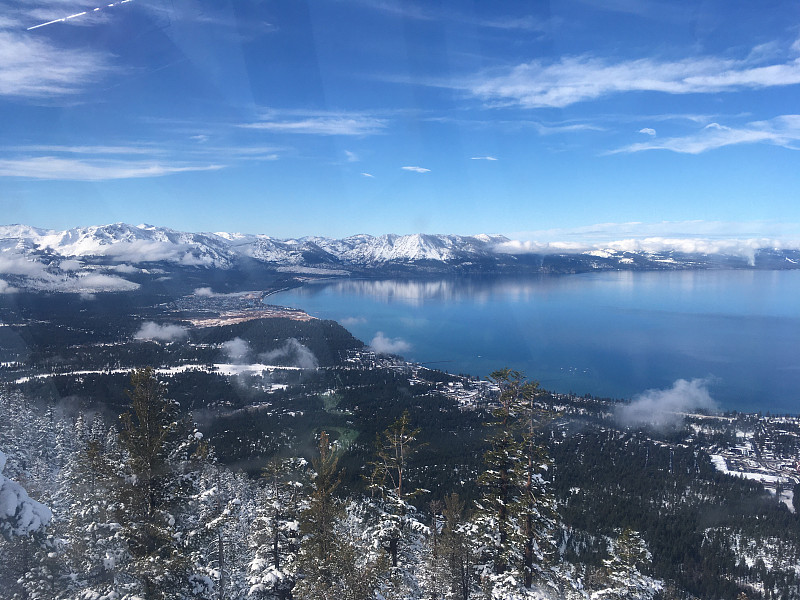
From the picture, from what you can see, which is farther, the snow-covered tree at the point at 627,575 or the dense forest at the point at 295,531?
the snow-covered tree at the point at 627,575

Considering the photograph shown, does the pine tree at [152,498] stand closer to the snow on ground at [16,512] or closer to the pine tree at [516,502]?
the snow on ground at [16,512]

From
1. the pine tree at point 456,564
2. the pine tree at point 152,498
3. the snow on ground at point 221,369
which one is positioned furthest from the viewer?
the snow on ground at point 221,369

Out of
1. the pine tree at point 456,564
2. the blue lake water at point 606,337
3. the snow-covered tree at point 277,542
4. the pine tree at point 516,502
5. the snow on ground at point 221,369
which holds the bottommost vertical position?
the blue lake water at point 606,337

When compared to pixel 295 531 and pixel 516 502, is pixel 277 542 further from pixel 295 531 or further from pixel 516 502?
pixel 516 502

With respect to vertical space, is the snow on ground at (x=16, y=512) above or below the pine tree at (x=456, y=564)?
above

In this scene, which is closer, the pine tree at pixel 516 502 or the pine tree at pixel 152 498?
the pine tree at pixel 152 498

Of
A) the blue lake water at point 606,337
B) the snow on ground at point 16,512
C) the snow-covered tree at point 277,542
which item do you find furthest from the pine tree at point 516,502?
the blue lake water at point 606,337

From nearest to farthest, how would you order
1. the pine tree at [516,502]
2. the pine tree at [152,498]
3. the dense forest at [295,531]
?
the pine tree at [152,498] < the dense forest at [295,531] < the pine tree at [516,502]

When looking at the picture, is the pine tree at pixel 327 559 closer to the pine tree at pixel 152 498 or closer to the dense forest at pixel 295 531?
the dense forest at pixel 295 531

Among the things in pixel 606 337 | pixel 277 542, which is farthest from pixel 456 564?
pixel 606 337

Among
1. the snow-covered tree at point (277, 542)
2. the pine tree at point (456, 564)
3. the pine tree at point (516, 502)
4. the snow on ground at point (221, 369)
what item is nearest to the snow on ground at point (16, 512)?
the snow-covered tree at point (277, 542)
